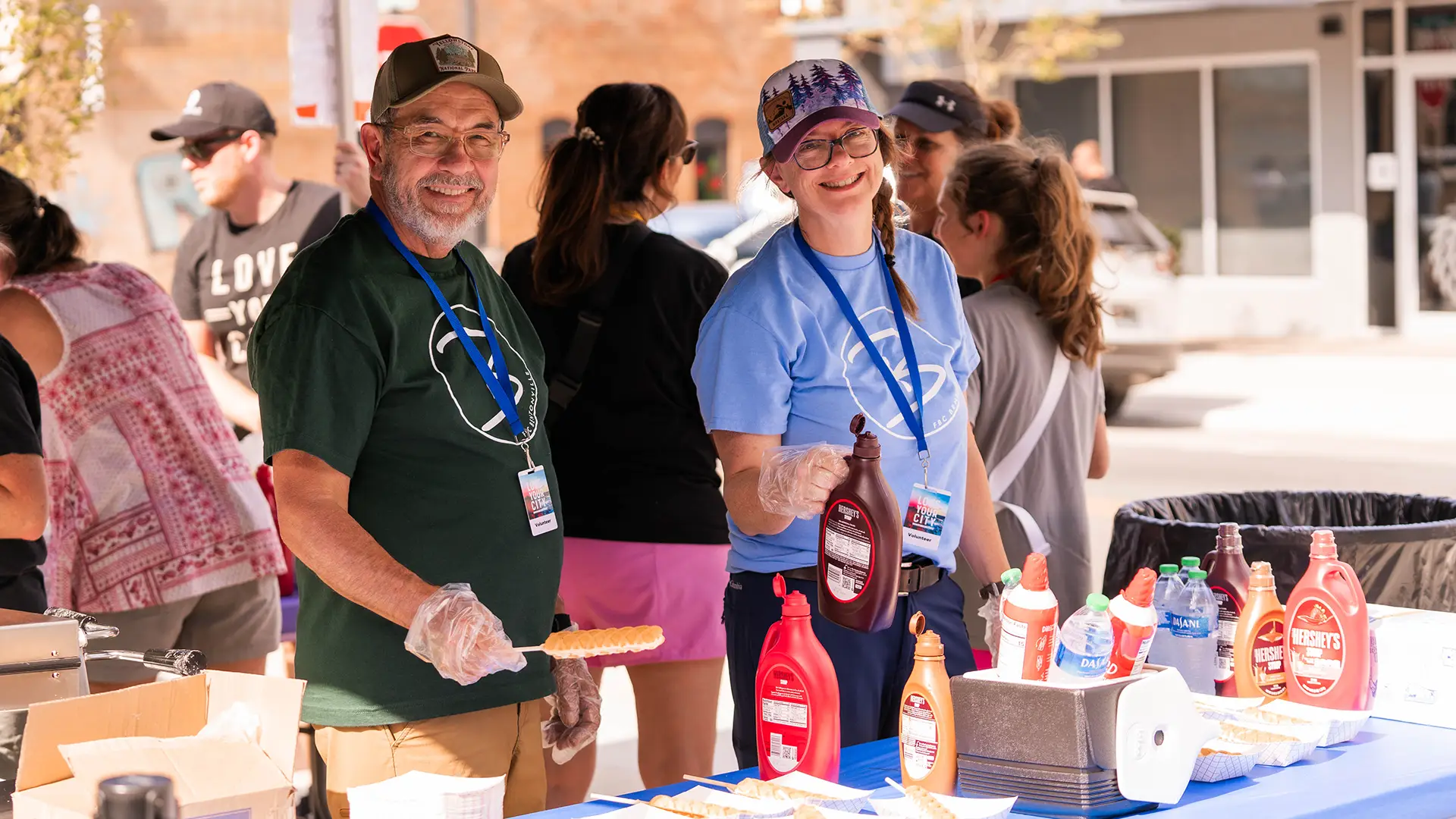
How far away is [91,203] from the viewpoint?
648 inches

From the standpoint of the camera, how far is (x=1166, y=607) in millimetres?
2992

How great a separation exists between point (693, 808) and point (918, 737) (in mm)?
381

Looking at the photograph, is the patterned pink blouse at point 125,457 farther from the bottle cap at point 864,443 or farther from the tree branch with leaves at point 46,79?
the tree branch with leaves at point 46,79

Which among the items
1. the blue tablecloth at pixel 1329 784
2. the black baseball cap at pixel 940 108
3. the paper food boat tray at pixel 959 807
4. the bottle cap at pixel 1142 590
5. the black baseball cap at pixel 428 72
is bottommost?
the blue tablecloth at pixel 1329 784

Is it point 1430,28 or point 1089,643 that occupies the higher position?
point 1430,28

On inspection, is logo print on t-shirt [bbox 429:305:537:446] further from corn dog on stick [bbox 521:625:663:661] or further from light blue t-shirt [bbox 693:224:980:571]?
corn dog on stick [bbox 521:625:663:661]

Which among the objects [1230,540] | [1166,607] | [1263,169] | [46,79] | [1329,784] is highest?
[1263,169]

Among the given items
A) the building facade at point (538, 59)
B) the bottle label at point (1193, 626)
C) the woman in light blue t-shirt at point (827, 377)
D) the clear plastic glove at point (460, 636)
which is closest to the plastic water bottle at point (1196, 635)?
the bottle label at point (1193, 626)

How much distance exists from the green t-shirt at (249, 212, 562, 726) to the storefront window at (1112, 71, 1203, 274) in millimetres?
16581

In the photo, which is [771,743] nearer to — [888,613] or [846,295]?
[888,613]

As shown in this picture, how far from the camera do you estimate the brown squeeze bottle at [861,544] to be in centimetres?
264

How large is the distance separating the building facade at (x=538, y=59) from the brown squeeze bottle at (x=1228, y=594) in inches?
666

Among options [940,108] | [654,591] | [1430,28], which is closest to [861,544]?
[654,591]

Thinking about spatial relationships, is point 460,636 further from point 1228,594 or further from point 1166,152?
point 1166,152
